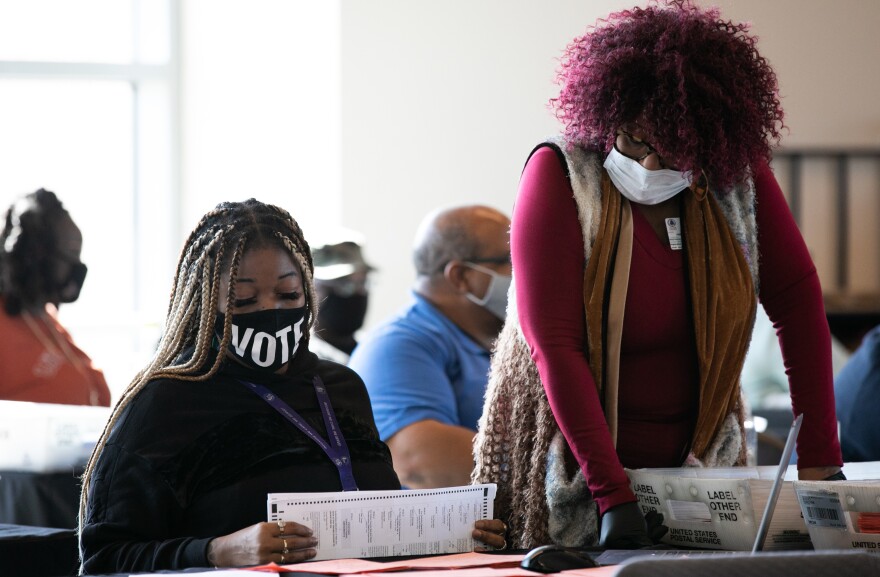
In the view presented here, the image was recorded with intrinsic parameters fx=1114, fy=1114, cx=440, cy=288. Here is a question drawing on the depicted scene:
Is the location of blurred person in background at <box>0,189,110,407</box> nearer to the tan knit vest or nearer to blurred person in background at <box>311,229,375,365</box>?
blurred person in background at <box>311,229,375,365</box>

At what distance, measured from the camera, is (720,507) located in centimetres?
162

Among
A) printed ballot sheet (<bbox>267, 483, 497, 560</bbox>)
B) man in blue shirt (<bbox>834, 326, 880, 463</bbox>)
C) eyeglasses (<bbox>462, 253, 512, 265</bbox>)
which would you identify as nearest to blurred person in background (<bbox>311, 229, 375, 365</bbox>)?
eyeglasses (<bbox>462, 253, 512, 265</bbox>)

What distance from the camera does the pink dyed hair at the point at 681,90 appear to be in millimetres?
1859

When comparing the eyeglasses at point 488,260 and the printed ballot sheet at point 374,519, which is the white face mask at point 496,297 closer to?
the eyeglasses at point 488,260

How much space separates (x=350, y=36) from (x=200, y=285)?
3.78 meters

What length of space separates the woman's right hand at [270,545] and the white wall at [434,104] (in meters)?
3.99

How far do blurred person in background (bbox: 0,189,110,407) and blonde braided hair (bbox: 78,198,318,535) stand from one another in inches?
58.5

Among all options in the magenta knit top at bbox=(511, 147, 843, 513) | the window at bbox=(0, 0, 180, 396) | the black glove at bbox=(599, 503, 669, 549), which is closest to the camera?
the black glove at bbox=(599, 503, 669, 549)

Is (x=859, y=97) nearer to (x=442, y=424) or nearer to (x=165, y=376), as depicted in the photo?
(x=442, y=424)

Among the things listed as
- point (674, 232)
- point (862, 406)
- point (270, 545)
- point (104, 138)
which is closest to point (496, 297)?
point (862, 406)

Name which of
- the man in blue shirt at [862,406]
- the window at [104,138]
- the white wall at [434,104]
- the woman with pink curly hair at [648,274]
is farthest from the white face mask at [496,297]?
the window at [104,138]

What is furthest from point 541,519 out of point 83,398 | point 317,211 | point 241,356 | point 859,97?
point 859,97

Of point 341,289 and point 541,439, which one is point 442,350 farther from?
point 341,289

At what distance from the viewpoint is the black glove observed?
1.68 metres
